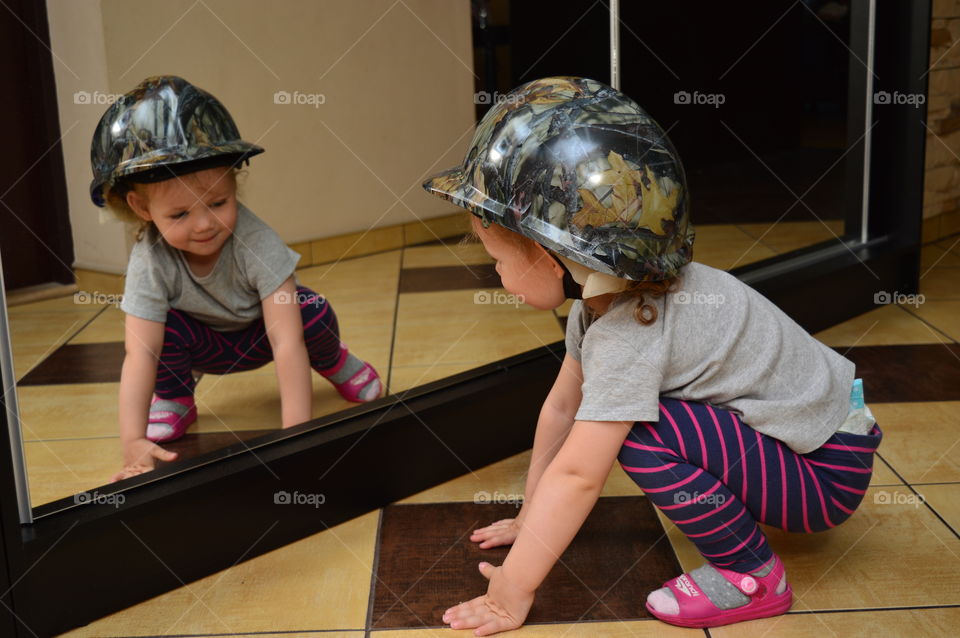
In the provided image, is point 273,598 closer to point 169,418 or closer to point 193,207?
point 169,418

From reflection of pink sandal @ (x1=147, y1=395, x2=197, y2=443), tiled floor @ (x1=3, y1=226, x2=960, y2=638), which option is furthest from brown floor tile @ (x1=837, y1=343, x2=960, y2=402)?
reflection of pink sandal @ (x1=147, y1=395, x2=197, y2=443)

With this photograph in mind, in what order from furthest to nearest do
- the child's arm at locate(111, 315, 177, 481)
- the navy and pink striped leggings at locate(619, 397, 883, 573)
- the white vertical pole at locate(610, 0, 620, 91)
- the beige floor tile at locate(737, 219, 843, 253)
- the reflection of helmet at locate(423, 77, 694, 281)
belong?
the beige floor tile at locate(737, 219, 843, 253)
the white vertical pole at locate(610, 0, 620, 91)
the child's arm at locate(111, 315, 177, 481)
the navy and pink striped leggings at locate(619, 397, 883, 573)
the reflection of helmet at locate(423, 77, 694, 281)

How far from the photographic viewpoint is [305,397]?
1535 millimetres

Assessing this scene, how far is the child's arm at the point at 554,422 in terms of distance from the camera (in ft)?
4.05

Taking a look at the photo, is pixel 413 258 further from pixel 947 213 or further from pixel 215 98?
Result: pixel 947 213

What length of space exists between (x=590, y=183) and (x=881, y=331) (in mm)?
1351

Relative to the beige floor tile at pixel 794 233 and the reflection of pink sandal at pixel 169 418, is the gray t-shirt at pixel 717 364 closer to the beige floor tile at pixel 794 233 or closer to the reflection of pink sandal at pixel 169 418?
the reflection of pink sandal at pixel 169 418

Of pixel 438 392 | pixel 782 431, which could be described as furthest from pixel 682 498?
pixel 438 392

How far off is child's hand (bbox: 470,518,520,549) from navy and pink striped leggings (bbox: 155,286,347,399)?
44 centimetres

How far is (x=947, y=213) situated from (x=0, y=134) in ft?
8.37

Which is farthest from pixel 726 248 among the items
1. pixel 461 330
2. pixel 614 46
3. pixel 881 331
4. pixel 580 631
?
pixel 580 631

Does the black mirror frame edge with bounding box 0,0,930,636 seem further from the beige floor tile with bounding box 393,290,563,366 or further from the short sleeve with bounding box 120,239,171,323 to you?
the short sleeve with bounding box 120,239,171,323

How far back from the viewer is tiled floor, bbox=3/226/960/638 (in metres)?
1.14

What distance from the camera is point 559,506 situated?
3.50 feet
